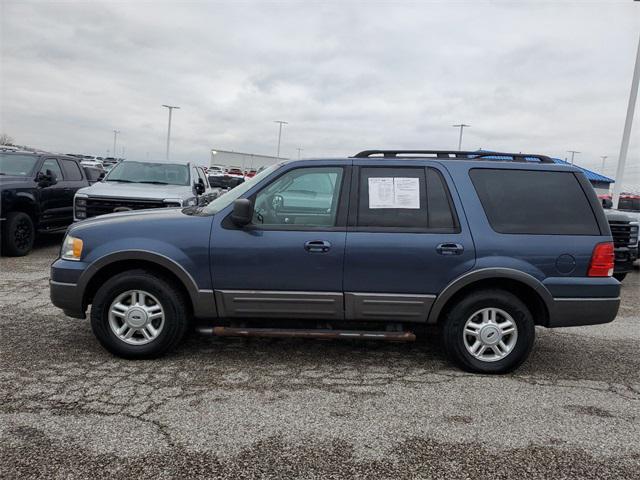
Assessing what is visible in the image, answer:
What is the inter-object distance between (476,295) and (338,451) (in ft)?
5.99

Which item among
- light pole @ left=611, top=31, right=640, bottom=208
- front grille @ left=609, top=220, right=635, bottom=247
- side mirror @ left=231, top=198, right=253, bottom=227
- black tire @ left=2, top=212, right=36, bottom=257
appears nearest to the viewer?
side mirror @ left=231, top=198, right=253, bottom=227

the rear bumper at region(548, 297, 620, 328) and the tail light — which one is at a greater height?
the tail light

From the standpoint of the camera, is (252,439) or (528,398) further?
(528,398)

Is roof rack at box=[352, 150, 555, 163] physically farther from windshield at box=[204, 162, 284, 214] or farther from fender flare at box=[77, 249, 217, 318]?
fender flare at box=[77, 249, 217, 318]

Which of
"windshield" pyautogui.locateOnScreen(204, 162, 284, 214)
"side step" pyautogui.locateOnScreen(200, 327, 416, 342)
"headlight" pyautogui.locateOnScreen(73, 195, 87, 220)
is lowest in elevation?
"side step" pyautogui.locateOnScreen(200, 327, 416, 342)

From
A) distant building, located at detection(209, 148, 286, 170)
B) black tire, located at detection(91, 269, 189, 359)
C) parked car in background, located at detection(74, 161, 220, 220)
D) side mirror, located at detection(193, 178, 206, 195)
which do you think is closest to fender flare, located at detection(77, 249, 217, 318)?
black tire, located at detection(91, 269, 189, 359)

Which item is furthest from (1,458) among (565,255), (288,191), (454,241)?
(565,255)

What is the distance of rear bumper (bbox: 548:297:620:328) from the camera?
4.10 metres

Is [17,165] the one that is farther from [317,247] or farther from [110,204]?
[317,247]

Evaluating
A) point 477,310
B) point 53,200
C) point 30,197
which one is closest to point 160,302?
point 477,310

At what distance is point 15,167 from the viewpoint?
9.27 m

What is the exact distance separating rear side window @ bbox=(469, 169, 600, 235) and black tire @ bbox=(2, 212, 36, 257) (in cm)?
784

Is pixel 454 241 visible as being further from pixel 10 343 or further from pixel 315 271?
pixel 10 343

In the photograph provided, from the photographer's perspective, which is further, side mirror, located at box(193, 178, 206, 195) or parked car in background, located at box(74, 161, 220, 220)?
side mirror, located at box(193, 178, 206, 195)
